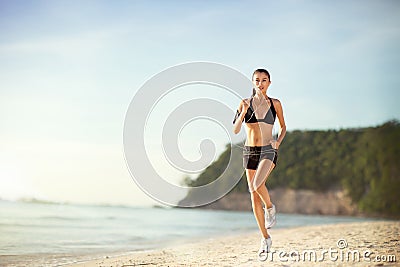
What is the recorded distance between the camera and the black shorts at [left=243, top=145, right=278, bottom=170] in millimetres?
3811

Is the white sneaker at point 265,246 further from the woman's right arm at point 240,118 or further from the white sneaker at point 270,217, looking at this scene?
the woman's right arm at point 240,118

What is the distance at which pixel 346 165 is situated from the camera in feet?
92.0

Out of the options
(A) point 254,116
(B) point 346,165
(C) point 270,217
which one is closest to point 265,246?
(C) point 270,217

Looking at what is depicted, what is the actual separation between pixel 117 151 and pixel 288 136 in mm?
16789

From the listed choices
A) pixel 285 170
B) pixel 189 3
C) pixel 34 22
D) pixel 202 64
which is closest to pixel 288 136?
pixel 285 170

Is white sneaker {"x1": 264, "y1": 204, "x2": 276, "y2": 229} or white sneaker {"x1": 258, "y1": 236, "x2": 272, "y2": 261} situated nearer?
white sneaker {"x1": 264, "y1": 204, "x2": 276, "y2": 229}

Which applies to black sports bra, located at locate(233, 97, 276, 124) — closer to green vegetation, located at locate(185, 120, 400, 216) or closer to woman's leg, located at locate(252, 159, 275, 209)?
woman's leg, located at locate(252, 159, 275, 209)

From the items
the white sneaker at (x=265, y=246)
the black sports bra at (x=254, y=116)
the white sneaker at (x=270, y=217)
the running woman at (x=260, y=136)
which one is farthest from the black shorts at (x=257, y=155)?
the white sneaker at (x=265, y=246)

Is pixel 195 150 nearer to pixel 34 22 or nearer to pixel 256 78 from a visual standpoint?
pixel 256 78

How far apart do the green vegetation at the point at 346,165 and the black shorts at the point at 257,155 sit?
21.0 m

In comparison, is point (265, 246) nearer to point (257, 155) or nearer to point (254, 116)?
point (257, 155)

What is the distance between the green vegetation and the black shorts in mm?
20955

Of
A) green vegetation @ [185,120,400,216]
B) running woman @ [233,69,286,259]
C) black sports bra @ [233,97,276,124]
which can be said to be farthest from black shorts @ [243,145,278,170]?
green vegetation @ [185,120,400,216]

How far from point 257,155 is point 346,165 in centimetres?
2547
